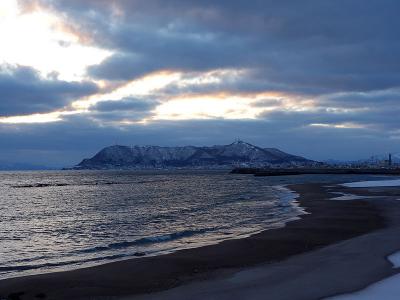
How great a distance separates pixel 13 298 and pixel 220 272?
6498mm

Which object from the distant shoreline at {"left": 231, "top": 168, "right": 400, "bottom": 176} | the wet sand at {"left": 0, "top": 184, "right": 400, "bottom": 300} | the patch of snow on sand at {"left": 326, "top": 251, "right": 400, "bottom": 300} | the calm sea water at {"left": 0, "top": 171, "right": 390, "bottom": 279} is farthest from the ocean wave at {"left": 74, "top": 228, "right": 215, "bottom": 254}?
the distant shoreline at {"left": 231, "top": 168, "right": 400, "bottom": 176}

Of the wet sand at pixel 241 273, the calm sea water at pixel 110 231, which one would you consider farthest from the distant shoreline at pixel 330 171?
the wet sand at pixel 241 273

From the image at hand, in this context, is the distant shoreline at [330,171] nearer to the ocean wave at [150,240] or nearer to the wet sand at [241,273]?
the ocean wave at [150,240]

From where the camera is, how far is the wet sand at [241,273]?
12.9 meters

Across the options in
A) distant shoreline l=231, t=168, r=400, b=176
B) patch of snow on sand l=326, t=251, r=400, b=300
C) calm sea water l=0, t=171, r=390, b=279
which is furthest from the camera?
distant shoreline l=231, t=168, r=400, b=176

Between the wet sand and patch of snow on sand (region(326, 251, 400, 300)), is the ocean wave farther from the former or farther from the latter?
patch of snow on sand (region(326, 251, 400, 300))

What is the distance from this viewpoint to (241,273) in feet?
49.9

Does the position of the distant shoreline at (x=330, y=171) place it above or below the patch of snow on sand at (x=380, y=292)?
above

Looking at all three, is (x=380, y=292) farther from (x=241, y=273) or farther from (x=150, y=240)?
(x=150, y=240)

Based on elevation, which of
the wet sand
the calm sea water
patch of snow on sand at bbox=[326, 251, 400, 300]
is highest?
Result: patch of snow on sand at bbox=[326, 251, 400, 300]

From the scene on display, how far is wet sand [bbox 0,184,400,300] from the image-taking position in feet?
42.2

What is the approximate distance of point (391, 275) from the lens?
13.8 metres

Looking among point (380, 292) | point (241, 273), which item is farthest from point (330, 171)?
point (380, 292)

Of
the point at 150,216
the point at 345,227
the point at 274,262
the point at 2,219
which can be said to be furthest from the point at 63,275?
the point at 2,219
